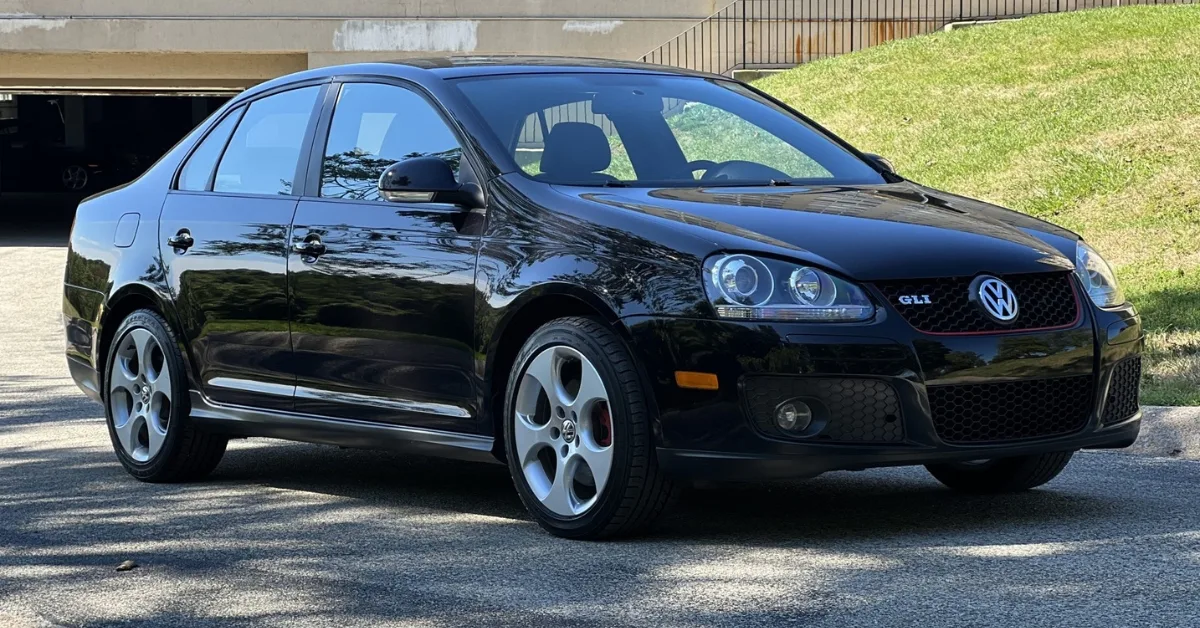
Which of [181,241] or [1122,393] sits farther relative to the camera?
[181,241]

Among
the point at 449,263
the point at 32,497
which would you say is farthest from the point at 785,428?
the point at 32,497

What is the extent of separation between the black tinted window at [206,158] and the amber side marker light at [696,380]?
2.83m

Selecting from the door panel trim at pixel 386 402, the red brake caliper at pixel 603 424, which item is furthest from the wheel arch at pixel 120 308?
the red brake caliper at pixel 603 424

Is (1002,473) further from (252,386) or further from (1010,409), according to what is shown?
(252,386)

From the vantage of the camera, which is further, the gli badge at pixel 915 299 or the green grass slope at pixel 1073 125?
the green grass slope at pixel 1073 125

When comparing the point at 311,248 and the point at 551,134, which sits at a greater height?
the point at 551,134

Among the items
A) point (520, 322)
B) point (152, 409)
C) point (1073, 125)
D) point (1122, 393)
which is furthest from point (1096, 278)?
point (1073, 125)

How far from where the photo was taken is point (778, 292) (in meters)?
5.48

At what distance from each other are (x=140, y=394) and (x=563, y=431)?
2576 mm

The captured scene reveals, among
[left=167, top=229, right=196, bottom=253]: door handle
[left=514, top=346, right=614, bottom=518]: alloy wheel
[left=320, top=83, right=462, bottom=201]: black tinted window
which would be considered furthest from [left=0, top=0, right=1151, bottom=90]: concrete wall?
[left=514, top=346, right=614, bottom=518]: alloy wheel

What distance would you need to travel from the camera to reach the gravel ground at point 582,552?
4.93 metres

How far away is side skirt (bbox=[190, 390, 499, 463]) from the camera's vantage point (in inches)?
248

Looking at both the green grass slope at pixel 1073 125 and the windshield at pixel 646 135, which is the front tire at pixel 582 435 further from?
the green grass slope at pixel 1073 125

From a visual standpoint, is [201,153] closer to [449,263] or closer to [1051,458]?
[449,263]
